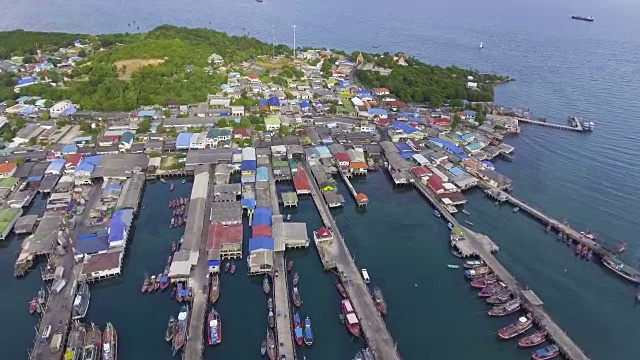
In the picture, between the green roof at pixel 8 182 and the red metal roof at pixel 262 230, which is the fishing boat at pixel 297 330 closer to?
the red metal roof at pixel 262 230

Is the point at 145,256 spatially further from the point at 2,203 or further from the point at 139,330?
the point at 2,203

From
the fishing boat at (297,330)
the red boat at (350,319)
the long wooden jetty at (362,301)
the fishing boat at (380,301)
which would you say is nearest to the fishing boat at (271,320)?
the fishing boat at (297,330)

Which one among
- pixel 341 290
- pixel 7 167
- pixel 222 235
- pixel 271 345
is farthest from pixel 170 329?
pixel 7 167

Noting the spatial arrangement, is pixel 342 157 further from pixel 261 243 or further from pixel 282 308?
pixel 282 308

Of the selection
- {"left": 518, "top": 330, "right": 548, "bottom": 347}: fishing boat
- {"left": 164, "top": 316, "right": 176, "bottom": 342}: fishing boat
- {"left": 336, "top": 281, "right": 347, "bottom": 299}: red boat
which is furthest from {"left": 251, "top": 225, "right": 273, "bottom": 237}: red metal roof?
{"left": 518, "top": 330, "right": 548, "bottom": 347}: fishing boat

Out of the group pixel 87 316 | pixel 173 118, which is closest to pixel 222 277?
pixel 87 316

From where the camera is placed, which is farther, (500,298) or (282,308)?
(500,298)
